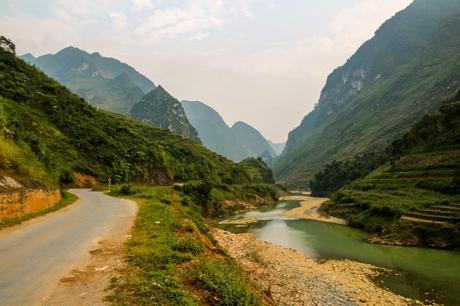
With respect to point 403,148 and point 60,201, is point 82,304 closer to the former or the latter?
point 60,201

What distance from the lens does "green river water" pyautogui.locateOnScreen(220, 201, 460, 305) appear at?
1056 inches

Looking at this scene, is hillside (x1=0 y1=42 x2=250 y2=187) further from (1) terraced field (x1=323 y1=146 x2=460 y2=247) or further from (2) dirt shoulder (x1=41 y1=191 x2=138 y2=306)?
(1) terraced field (x1=323 y1=146 x2=460 y2=247)

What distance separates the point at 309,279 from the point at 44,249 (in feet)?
65.9

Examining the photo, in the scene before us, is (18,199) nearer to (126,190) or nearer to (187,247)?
(187,247)

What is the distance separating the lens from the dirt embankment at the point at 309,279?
23203 mm

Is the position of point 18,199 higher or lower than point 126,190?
lower

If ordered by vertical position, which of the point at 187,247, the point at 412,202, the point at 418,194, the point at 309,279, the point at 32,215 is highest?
the point at 32,215

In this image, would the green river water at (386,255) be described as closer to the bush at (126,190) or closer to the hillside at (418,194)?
the hillside at (418,194)

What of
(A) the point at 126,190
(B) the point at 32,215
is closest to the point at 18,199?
(B) the point at 32,215

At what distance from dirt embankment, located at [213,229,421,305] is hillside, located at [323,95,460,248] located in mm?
17199

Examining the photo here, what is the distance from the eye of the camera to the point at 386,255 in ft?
130

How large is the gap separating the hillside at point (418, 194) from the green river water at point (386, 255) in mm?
3377

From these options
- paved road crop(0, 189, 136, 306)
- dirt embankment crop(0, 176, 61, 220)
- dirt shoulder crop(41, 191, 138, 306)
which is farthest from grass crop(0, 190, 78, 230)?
dirt shoulder crop(41, 191, 138, 306)

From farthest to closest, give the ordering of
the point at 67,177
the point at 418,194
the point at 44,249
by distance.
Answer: the point at 418,194
the point at 67,177
the point at 44,249
